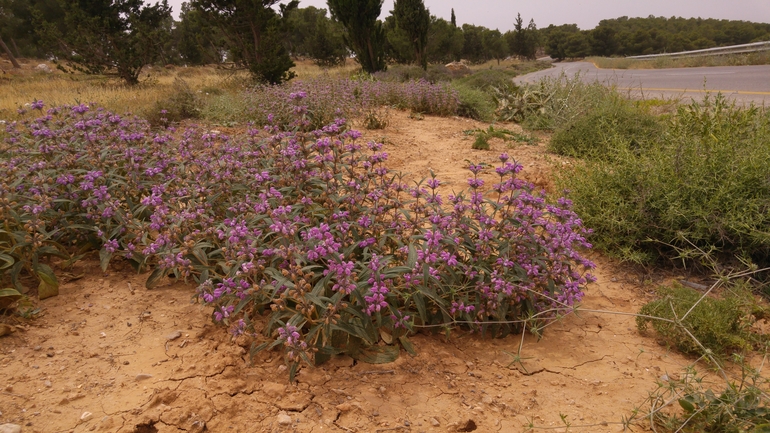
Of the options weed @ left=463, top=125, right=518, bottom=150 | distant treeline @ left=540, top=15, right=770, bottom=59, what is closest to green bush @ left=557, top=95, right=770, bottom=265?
weed @ left=463, top=125, right=518, bottom=150

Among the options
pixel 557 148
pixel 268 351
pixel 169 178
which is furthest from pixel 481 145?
pixel 268 351

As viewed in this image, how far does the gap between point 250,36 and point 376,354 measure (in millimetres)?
13773

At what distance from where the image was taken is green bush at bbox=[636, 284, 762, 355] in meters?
2.53

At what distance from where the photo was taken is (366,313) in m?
2.20

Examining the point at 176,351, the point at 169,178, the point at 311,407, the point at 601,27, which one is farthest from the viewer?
the point at 601,27

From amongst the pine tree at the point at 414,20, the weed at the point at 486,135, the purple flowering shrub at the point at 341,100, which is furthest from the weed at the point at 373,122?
the pine tree at the point at 414,20

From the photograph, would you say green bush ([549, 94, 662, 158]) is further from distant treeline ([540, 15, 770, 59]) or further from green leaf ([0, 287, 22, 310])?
distant treeline ([540, 15, 770, 59])

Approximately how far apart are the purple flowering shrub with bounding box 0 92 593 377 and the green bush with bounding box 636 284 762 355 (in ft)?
1.96

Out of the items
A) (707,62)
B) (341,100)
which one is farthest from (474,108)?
(707,62)

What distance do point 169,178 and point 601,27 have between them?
77455 millimetres

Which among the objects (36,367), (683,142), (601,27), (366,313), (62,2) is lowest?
(36,367)

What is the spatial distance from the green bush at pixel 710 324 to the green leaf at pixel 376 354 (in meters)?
1.52

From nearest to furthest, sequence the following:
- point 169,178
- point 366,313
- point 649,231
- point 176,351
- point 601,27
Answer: point 366,313 → point 176,351 → point 169,178 → point 649,231 → point 601,27

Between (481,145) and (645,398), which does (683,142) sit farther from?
(481,145)
